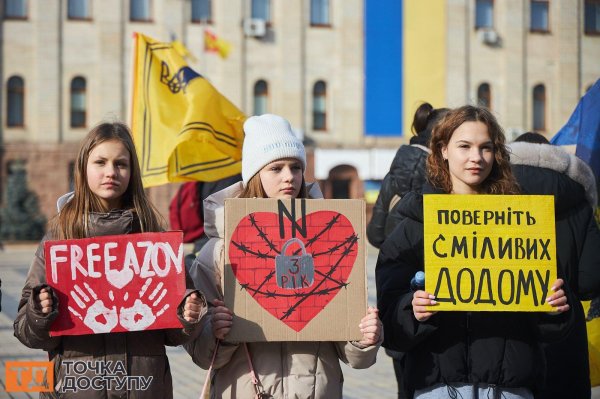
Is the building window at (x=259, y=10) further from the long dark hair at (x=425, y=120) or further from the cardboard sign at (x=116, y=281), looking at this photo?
the cardboard sign at (x=116, y=281)

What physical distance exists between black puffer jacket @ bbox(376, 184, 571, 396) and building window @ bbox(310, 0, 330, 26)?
3610 centimetres

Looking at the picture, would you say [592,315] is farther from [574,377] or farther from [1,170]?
[1,170]

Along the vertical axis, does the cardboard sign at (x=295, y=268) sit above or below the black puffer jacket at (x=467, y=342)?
above

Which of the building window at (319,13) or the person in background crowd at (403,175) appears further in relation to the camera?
the building window at (319,13)

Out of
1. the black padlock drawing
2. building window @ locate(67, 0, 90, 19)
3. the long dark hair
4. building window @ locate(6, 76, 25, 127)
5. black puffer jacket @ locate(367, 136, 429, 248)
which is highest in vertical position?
building window @ locate(67, 0, 90, 19)

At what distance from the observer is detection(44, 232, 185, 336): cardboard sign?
3.85m

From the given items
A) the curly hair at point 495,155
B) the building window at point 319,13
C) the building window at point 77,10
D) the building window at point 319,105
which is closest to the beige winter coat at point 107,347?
the curly hair at point 495,155

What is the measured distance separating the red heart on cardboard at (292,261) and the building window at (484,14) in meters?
38.1

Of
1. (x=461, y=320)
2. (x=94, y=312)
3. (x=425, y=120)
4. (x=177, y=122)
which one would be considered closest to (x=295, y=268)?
(x=461, y=320)

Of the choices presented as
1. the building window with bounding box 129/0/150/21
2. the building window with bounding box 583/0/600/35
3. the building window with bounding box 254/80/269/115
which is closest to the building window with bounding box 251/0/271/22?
the building window with bounding box 254/80/269/115

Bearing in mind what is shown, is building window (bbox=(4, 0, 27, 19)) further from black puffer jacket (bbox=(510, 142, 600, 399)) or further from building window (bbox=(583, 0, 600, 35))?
black puffer jacket (bbox=(510, 142, 600, 399))

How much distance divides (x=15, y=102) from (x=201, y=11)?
7.87 metres

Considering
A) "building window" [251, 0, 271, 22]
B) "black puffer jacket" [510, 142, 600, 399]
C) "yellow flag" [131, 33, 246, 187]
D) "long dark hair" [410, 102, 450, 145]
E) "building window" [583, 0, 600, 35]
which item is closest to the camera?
"black puffer jacket" [510, 142, 600, 399]

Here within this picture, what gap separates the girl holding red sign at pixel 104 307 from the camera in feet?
12.5
